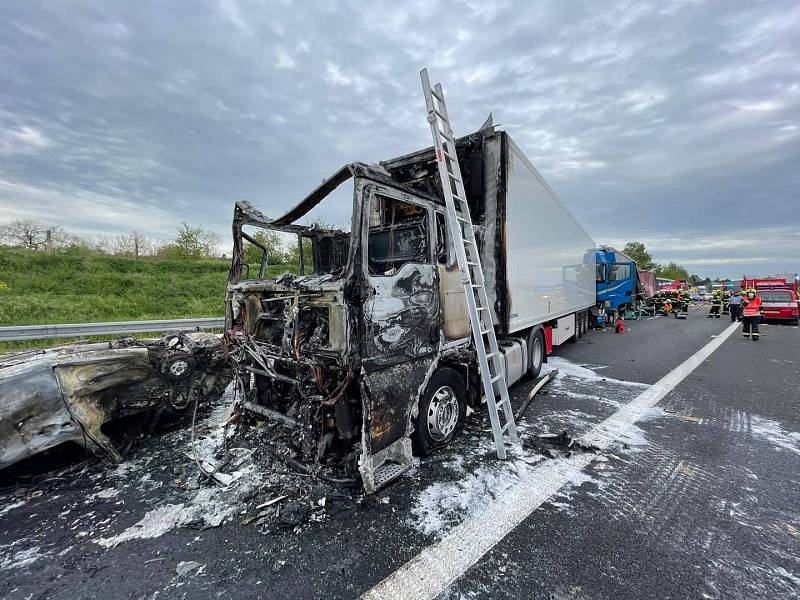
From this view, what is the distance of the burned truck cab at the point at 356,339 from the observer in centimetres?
261

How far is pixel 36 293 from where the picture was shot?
1266 cm

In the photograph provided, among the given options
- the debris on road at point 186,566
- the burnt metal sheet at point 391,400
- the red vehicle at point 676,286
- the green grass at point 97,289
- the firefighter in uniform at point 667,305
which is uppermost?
the green grass at point 97,289

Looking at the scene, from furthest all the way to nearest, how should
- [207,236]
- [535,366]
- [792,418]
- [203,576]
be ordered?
[207,236]
[535,366]
[792,418]
[203,576]

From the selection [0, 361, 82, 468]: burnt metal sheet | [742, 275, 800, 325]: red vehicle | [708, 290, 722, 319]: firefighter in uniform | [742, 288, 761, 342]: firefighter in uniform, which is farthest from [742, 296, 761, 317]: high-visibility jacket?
[0, 361, 82, 468]: burnt metal sheet

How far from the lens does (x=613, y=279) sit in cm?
1455

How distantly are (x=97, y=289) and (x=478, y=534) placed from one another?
18088mm

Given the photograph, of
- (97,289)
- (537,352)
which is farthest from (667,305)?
(97,289)

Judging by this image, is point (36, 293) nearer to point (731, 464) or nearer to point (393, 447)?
point (393, 447)

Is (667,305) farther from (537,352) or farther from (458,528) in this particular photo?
(458,528)

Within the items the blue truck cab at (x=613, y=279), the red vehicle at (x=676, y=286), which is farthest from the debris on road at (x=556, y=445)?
the red vehicle at (x=676, y=286)

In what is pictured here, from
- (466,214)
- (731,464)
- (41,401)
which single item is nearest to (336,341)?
(466,214)

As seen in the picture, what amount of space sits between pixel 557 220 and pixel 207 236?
26.7m

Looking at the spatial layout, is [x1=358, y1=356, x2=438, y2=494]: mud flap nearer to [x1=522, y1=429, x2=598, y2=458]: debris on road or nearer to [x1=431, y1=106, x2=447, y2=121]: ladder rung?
[x1=522, y1=429, x2=598, y2=458]: debris on road

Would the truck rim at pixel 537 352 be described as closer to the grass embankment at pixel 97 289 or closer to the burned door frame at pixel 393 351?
the burned door frame at pixel 393 351
